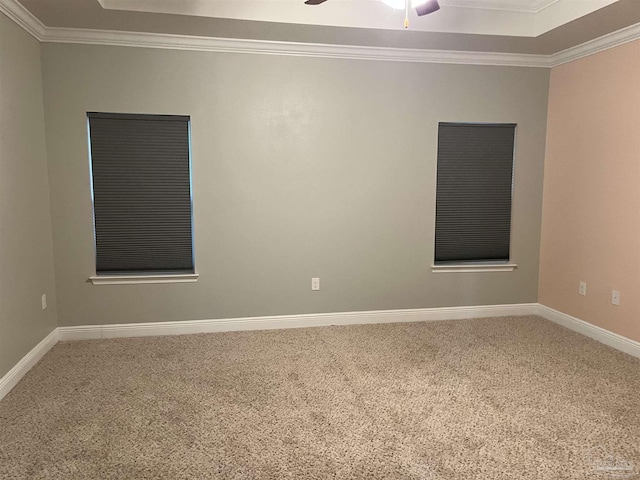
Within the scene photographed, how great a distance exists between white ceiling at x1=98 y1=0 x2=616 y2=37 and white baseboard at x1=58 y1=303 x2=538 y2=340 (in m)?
2.52

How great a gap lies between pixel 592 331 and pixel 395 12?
3.18 m

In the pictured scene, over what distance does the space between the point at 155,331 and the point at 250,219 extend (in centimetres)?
131

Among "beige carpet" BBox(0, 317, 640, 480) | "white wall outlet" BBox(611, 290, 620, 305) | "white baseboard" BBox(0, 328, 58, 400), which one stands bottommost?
"beige carpet" BBox(0, 317, 640, 480)

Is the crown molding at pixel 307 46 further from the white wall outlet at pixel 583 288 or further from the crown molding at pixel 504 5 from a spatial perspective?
the white wall outlet at pixel 583 288

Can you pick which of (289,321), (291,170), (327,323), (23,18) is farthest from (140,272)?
(23,18)

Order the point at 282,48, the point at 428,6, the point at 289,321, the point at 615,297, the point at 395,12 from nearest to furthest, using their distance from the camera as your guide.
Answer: the point at 428,6
the point at 395,12
the point at 615,297
the point at 282,48
the point at 289,321

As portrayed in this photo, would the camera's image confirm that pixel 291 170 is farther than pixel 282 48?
Yes

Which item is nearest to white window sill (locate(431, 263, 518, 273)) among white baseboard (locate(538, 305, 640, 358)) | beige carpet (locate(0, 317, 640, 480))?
white baseboard (locate(538, 305, 640, 358))

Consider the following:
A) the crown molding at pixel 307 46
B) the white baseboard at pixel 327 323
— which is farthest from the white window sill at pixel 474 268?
the crown molding at pixel 307 46

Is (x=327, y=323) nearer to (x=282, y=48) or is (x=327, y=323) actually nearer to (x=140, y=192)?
(x=140, y=192)

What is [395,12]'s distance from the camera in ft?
11.6

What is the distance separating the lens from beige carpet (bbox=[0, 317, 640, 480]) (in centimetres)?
224

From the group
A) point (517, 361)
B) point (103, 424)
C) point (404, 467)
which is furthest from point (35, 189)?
point (517, 361)

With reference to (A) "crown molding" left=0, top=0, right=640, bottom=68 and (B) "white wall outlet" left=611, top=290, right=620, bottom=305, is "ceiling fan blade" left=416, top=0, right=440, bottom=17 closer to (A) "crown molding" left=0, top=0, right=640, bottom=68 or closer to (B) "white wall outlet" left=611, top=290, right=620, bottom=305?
(A) "crown molding" left=0, top=0, right=640, bottom=68
